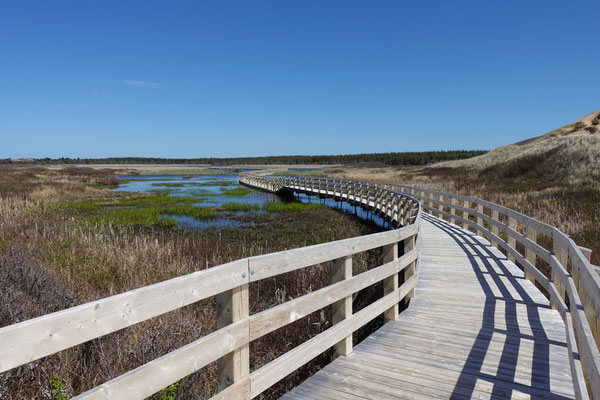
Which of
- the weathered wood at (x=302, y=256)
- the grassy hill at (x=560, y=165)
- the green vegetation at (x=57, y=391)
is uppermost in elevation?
the grassy hill at (x=560, y=165)

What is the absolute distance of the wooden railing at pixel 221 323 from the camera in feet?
5.60

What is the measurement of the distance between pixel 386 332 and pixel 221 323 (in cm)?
277

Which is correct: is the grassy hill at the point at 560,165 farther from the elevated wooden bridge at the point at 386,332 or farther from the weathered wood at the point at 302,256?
the weathered wood at the point at 302,256

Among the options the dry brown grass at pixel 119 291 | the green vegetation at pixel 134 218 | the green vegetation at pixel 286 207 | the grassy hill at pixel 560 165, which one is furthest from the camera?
the green vegetation at pixel 286 207

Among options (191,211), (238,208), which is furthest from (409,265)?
(238,208)

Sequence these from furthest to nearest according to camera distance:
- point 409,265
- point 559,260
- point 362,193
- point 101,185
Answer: point 101,185 → point 362,193 → point 409,265 → point 559,260

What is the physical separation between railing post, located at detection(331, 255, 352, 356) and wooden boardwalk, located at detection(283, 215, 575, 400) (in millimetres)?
109

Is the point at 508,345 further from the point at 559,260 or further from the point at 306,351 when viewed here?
the point at 306,351

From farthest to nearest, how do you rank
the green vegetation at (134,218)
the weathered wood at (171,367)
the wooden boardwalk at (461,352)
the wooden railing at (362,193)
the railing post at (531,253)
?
the green vegetation at (134,218) → the wooden railing at (362,193) → the railing post at (531,253) → the wooden boardwalk at (461,352) → the weathered wood at (171,367)

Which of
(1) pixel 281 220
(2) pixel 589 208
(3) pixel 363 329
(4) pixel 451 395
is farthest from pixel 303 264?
(1) pixel 281 220

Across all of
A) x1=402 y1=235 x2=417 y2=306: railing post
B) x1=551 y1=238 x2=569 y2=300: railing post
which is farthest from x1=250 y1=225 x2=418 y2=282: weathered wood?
x1=551 y1=238 x2=569 y2=300: railing post

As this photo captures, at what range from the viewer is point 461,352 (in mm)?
4242

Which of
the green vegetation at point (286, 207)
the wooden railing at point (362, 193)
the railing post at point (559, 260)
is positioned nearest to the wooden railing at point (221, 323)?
the railing post at point (559, 260)

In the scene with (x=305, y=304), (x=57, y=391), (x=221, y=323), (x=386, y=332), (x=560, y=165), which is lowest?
(x=386, y=332)
